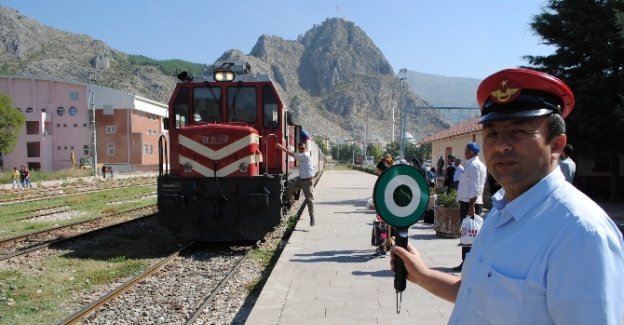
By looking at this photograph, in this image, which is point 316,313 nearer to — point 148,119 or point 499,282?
point 499,282

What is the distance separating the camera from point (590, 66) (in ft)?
56.5

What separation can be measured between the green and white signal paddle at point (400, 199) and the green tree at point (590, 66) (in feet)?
50.2

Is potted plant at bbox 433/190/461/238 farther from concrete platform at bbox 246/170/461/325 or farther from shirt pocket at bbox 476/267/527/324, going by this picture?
shirt pocket at bbox 476/267/527/324

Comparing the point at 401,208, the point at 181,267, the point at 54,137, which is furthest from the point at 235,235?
the point at 54,137

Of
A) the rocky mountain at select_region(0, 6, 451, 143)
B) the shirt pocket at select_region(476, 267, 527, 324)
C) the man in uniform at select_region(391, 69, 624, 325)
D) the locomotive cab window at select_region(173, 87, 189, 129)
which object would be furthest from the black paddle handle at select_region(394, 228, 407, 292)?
the rocky mountain at select_region(0, 6, 451, 143)

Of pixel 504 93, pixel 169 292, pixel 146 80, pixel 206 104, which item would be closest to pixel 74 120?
pixel 206 104

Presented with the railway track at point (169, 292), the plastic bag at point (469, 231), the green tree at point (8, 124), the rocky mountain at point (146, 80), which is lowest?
the railway track at point (169, 292)

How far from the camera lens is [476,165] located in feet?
23.9

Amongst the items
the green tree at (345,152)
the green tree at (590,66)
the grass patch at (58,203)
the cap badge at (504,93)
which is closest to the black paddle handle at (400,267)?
the cap badge at (504,93)

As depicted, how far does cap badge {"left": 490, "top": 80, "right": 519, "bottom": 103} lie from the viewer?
64.1 inches

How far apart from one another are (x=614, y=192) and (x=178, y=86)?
16.3 meters

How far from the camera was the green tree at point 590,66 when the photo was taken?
1608 cm

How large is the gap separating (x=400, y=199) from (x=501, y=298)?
87 cm

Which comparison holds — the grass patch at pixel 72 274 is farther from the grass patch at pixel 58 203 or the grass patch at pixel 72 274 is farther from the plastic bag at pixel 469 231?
the plastic bag at pixel 469 231
